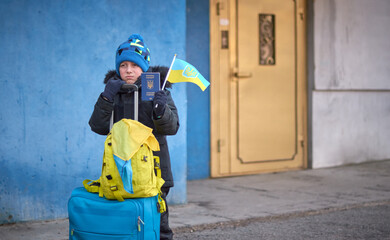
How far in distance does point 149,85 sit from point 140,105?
35cm

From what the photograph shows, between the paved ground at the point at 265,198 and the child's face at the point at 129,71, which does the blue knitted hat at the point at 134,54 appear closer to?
the child's face at the point at 129,71

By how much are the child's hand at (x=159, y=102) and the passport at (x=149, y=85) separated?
3 cm

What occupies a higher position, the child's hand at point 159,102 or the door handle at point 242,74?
the door handle at point 242,74

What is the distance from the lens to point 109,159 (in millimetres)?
3238

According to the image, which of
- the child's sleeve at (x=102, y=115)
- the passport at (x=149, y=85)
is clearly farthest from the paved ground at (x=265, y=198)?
the passport at (x=149, y=85)

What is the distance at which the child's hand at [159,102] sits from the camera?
11.2ft

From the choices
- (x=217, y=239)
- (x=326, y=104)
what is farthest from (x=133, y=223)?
(x=326, y=104)

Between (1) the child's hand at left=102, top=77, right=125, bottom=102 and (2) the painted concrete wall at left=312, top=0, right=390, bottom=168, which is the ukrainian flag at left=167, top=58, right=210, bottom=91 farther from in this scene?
(2) the painted concrete wall at left=312, top=0, right=390, bottom=168

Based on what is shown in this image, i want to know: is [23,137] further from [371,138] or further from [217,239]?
[371,138]

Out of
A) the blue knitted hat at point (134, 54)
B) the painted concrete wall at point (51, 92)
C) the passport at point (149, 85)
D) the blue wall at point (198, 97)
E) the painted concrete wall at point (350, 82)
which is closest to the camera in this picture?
the passport at point (149, 85)

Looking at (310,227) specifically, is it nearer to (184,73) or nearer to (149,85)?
(184,73)

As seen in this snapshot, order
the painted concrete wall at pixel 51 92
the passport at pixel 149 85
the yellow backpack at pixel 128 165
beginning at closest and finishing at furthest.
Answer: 1. the yellow backpack at pixel 128 165
2. the passport at pixel 149 85
3. the painted concrete wall at pixel 51 92

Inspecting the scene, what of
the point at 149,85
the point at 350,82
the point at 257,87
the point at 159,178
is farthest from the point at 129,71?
the point at 350,82

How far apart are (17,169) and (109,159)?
7.96 ft
